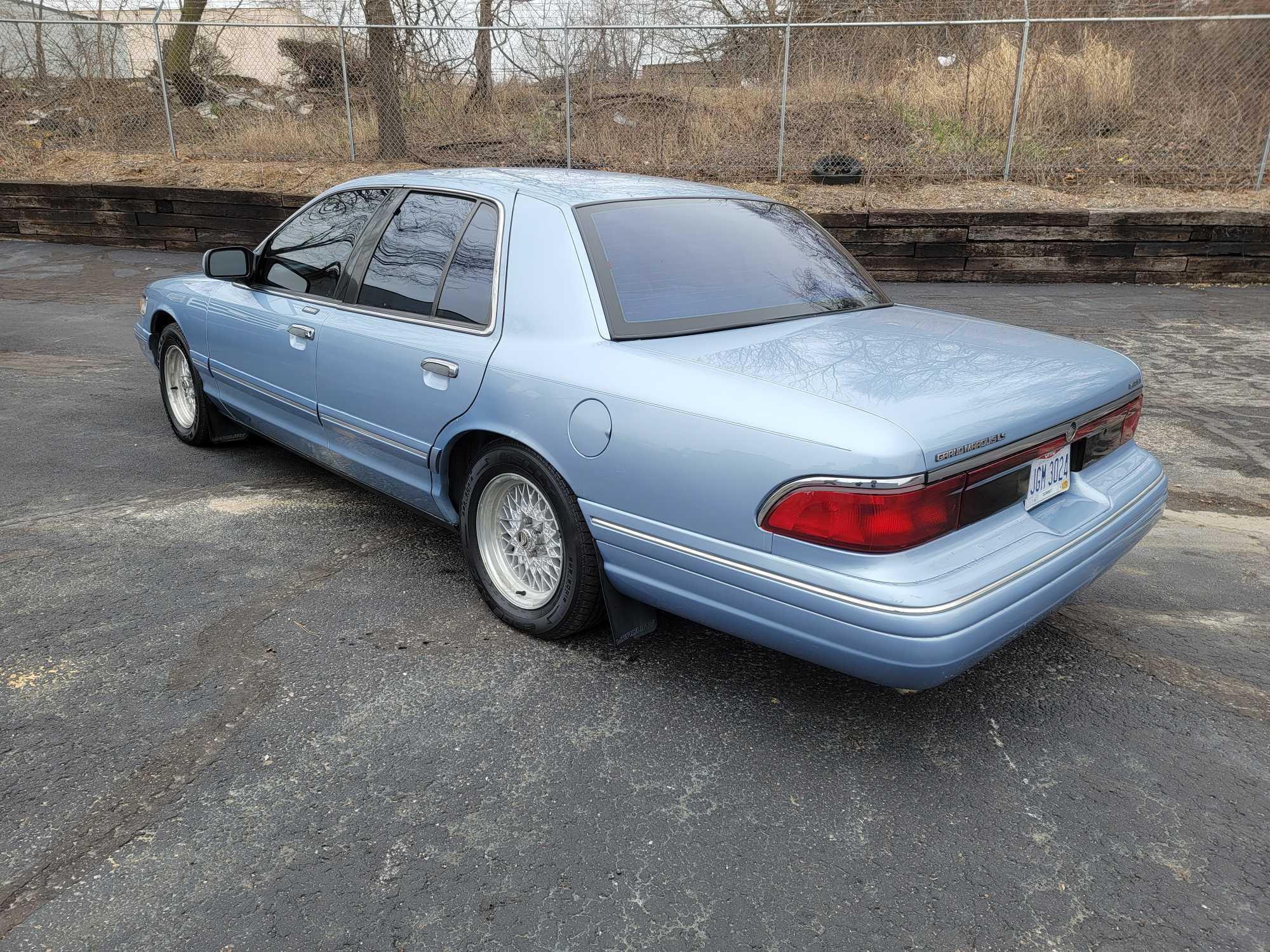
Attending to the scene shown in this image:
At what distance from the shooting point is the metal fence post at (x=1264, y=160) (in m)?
11.2

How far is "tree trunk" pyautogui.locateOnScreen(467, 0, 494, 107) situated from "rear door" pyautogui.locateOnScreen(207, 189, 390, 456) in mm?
9707

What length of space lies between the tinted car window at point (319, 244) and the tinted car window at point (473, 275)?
701 mm

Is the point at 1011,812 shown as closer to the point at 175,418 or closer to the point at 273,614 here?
Answer: the point at 273,614

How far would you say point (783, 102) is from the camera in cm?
1176

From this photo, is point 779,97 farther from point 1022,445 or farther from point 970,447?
point 970,447

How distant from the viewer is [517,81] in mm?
13008

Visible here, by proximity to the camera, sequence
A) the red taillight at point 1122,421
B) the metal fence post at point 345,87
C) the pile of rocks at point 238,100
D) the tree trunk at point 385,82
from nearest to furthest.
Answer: the red taillight at point 1122,421 → the metal fence post at point 345,87 → the tree trunk at point 385,82 → the pile of rocks at point 238,100

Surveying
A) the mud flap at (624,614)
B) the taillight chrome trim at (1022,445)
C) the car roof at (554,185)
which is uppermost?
the car roof at (554,185)

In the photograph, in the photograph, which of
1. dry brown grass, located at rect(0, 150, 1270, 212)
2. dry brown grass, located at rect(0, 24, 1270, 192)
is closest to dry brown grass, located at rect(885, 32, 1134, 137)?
dry brown grass, located at rect(0, 24, 1270, 192)

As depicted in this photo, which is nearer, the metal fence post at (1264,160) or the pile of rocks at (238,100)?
the metal fence post at (1264,160)

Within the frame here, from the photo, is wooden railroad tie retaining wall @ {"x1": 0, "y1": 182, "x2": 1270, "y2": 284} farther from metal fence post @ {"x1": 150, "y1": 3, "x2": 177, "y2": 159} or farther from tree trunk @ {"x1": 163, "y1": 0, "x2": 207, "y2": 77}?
tree trunk @ {"x1": 163, "y1": 0, "x2": 207, "y2": 77}

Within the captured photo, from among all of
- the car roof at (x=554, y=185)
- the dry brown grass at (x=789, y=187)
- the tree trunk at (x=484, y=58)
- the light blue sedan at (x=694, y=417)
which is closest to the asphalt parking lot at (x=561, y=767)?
the light blue sedan at (x=694, y=417)

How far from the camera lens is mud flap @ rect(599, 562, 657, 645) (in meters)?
2.98

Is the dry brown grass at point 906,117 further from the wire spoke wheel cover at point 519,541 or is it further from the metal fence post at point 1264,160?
the wire spoke wheel cover at point 519,541
